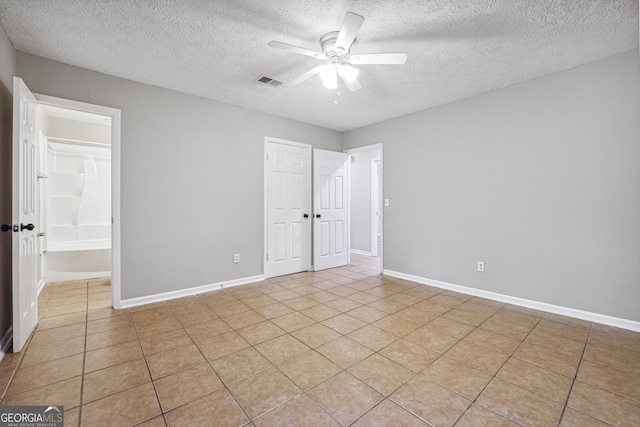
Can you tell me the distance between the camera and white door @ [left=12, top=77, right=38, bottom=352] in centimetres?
207

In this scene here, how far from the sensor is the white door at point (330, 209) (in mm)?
4773

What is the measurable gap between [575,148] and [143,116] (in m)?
4.56

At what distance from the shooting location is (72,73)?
2.76m

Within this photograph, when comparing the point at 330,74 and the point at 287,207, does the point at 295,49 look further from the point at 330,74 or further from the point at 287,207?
the point at 287,207

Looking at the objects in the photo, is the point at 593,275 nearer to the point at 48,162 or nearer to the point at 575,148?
the point at 575,148

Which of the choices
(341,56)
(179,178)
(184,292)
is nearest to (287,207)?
(179,178)

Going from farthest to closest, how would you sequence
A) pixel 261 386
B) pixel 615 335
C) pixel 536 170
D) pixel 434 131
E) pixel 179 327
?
1. pixel 434 131
2. pixel 536 170
3. pixel 179 327
4. pixel 615 335
5. pixel 261 386

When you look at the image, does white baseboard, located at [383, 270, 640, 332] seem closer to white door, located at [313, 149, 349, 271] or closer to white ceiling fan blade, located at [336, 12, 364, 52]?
white door, located at [313, 149, 349, 271]

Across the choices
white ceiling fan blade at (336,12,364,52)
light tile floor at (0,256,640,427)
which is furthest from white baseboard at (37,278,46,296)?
white ceiling fan blade at (336,12,364,52)

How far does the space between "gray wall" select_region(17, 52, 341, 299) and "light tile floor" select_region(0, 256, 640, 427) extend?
60 centimetres

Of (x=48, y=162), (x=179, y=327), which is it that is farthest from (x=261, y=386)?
(x=48, y=162)

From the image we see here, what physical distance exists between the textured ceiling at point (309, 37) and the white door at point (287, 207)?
128cm
